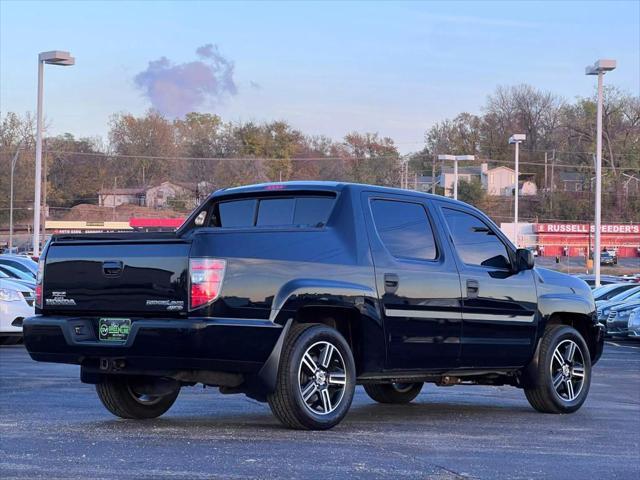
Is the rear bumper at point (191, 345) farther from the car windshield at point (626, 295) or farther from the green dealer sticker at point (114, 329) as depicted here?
the car windshield at point (626, 295)

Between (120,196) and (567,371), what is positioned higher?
(120,196)

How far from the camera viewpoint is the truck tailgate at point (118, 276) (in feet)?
26.5

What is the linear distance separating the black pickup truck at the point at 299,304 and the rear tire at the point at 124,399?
1 centimetres

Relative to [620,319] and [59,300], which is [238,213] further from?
[620,319]

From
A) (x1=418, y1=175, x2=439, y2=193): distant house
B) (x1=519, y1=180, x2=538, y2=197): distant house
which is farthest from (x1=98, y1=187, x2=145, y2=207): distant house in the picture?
(x1=519, y1=180, x2=538, y2=197): distant house

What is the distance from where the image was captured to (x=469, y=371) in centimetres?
992

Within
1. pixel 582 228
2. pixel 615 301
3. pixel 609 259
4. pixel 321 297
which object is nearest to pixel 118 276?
pixel 321 297

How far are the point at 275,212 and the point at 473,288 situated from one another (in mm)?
1834

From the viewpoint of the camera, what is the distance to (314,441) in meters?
7.82

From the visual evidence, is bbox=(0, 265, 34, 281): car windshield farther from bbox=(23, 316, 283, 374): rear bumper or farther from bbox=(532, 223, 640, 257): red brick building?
bbox=(532, 223, 640, 257): red brick building

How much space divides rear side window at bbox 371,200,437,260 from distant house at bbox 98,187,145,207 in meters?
95.9

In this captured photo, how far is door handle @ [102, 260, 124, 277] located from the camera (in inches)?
327

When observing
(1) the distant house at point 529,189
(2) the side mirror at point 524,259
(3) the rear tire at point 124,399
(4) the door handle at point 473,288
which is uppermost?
(1) the distant house at point 529,189

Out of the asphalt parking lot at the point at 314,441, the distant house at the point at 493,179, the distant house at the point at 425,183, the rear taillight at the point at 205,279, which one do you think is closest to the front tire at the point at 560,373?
the asphalt parking lot at the point at 314,441
